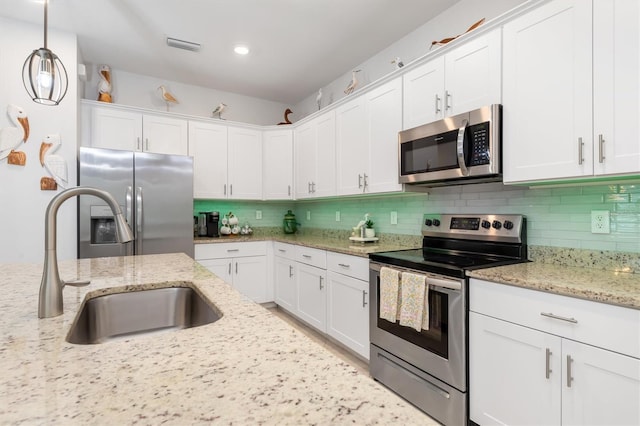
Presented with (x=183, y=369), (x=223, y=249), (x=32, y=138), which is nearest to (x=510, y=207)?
(x=183, y=369)

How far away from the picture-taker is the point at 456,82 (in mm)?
2102

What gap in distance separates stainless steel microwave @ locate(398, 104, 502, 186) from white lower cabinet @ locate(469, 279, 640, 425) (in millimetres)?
717

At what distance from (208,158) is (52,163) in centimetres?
147

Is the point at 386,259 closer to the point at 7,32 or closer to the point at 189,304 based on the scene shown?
the point at 189,304

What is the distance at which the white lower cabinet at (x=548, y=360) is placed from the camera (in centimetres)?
121

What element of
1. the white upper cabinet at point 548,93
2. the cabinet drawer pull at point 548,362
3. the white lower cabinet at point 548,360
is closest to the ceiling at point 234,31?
the white upper cabinet at point 548,93

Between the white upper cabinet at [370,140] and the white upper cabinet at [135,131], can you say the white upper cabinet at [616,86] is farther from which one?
the white upper cabinet at [135,131]

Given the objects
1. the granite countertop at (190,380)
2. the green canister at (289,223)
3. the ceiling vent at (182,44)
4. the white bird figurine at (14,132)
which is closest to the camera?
the granite countertop at (190,380)

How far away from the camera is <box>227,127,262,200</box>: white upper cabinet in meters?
4.05

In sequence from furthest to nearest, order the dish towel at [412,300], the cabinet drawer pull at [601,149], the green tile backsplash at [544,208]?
the dish towel at [412,300], the green tile backsplash at [544,208], the cabinet drawer pull at [601,149]

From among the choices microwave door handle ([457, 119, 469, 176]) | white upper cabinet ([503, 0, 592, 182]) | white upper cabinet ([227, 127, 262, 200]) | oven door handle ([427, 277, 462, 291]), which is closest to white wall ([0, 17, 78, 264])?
white upper cabinet ([227, 127, 262, 200])

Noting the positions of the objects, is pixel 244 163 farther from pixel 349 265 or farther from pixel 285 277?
pixel 349 265

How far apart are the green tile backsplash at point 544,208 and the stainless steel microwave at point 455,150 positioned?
0.52 ft

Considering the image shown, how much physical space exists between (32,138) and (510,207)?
3.81 metres
